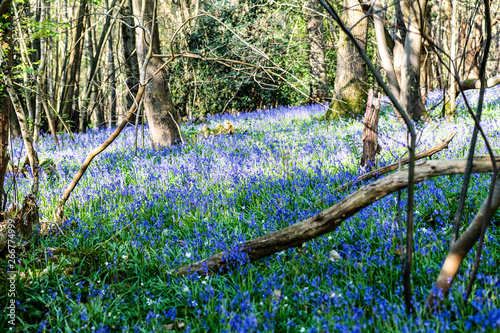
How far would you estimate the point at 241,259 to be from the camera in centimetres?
299

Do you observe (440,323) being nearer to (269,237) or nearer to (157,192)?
(269,237)

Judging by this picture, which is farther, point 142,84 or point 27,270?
point 142,84

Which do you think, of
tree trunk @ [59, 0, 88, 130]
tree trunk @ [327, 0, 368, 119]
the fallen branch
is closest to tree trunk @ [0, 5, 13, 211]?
the fallen branch

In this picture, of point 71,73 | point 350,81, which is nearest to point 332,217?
point 350,81

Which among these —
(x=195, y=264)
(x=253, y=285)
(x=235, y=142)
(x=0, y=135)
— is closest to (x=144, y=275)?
(x=195, y=264)

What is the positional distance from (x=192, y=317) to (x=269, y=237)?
2.75ft

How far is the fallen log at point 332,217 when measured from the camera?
2.23 m

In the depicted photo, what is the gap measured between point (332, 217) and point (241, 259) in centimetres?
86

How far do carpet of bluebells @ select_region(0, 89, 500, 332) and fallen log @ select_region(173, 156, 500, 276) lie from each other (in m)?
0.12

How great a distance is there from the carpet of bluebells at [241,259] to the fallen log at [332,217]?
0.12m

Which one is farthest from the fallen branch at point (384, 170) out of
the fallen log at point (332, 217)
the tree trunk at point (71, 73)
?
the tree trunk at point (71, 73)

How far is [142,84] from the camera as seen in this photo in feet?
13.0

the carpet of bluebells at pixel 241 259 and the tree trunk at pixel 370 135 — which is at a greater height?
the tree trunk at pixel 370 135

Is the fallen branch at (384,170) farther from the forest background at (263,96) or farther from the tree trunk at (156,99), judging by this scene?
the tree trunk at (156,99)
